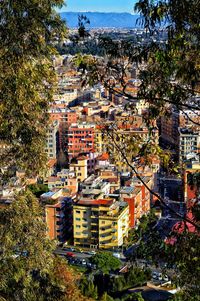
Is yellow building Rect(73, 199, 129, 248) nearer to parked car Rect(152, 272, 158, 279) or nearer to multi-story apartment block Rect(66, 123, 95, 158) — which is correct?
parked car Rect(152, 272, 158, 279)

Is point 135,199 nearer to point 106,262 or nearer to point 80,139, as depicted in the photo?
point 106,262

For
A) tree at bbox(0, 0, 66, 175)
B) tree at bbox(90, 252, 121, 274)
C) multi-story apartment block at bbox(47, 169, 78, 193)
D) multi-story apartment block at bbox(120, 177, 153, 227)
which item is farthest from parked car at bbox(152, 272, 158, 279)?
tree at bbox(0, 0, 66, 175)

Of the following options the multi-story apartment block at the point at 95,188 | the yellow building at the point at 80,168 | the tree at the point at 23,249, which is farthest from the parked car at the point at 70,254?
the tree at the point at 23,249

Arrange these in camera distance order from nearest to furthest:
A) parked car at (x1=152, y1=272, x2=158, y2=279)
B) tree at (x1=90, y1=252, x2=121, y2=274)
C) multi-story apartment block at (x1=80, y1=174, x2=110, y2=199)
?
parked car at (x1=152, y1=272, x2=158, y2=279) < tree at (x1=90, y1=252, x2=121, y2=274) < multi-story apartment block at (x1=80, y1=174, x2=110, y2=199)

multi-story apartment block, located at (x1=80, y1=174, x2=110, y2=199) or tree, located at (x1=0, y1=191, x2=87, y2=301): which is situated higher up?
tree, located at (x1=0, y1=191, x2=87, y2=301)

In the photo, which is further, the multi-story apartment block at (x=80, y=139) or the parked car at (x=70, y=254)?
the multi-story apartment block at (x=80, y=139)

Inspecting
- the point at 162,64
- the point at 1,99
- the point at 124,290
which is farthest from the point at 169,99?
the point at 124,290

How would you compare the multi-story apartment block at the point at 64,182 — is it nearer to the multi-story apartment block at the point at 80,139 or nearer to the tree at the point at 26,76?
the multi-story apartment block at the point at 80,139
